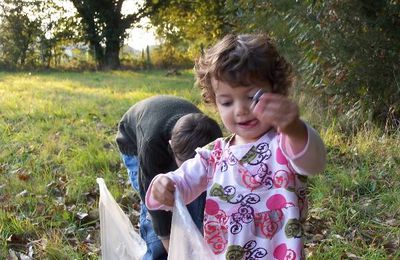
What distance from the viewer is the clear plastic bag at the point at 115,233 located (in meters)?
2.43

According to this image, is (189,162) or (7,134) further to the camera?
→ (7,134)

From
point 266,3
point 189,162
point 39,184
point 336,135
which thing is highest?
point 266,3

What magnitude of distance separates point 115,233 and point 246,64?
1.20m

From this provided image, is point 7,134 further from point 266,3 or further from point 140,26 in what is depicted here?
point 140,26

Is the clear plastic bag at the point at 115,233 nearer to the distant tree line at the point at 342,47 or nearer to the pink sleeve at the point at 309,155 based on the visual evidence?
the pink sleeve at the point at 309,155

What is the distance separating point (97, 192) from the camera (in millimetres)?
3775

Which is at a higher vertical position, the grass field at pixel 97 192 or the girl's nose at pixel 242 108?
the girl's nose at pixel 242 108

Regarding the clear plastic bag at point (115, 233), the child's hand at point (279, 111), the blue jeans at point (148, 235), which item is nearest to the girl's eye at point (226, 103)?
the child's hand at point (279, 111)

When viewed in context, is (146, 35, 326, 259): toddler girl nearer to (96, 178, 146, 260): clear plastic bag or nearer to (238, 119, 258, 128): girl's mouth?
(238, 119, 258, 128): girl's mouth

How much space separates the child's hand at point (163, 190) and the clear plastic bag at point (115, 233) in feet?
2.38

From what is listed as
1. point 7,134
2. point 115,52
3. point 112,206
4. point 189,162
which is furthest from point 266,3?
point 115,52

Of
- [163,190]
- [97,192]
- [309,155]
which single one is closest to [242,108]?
[309,155]

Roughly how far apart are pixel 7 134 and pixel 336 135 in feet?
11.1

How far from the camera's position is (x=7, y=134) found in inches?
220
